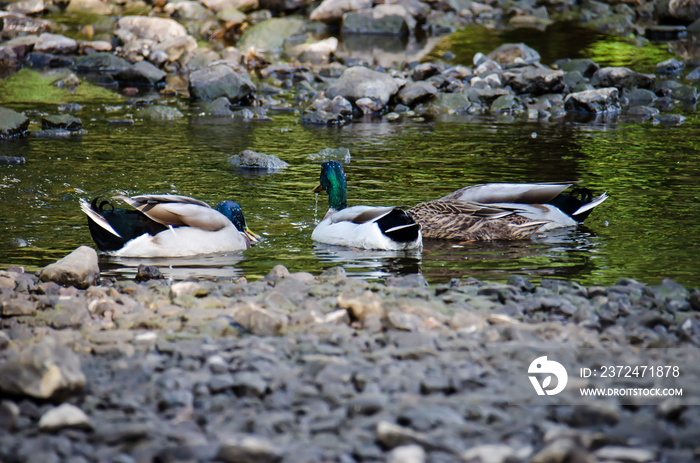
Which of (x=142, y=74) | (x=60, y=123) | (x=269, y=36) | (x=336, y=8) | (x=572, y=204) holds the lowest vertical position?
(x=572, y=204)

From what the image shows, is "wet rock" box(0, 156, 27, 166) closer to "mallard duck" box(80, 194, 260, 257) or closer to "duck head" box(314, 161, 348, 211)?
"mallard duck" box(80, 194, 260, 257)

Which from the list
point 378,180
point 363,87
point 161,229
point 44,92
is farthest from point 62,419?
point 44,92

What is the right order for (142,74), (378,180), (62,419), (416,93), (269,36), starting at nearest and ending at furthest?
(62,419)
(378,180)
(416,93)
(142,74)
(269,36)

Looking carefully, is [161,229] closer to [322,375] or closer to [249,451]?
[322,375]

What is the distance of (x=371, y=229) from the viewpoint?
6832mm

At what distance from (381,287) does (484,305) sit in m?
0.74

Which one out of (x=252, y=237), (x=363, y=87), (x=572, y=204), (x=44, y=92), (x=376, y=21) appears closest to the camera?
A: (x=252, y=237)

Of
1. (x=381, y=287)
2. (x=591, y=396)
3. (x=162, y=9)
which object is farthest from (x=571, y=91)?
(x=162, y=9)

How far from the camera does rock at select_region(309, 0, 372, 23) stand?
24547 millimetres

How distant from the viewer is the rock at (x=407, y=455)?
9.49ft

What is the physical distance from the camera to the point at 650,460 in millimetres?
2916

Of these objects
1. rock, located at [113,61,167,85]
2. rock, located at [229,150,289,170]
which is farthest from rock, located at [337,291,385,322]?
rock, located at [113,61,167,85]

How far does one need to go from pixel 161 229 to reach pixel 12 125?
5892mm

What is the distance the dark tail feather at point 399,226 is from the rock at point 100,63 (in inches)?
516
